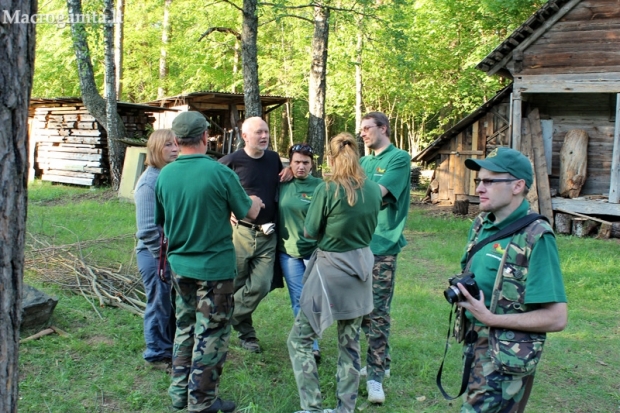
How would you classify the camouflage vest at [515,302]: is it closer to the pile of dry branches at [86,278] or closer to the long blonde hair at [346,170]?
the long blonde hair at [346,170]

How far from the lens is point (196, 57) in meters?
27.4

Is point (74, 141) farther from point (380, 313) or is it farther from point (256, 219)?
point (380, 313)

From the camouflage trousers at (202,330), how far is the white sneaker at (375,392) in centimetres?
124

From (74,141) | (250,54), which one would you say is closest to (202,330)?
(250,54)

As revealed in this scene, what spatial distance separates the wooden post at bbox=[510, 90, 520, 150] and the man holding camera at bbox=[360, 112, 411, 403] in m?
9.36

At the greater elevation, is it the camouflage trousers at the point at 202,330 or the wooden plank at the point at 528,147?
the wooden plank at the point at 528,147

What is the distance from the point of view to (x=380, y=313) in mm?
4539

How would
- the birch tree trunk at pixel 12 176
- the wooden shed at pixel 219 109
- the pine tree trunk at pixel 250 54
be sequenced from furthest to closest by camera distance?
the wooden shed at pixel 219 109 < the pine tree trunk at pixel 250 54 < the birch tree trunk at pixel 12 176

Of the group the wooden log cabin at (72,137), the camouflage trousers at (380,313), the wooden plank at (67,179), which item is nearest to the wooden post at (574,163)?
the camouflage trousers at (380,313)

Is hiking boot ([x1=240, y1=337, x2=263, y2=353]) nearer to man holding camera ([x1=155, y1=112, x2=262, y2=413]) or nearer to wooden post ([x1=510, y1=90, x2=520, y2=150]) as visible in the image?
man holding camera ([x1=155, y1=112, x2=262, y2=413])

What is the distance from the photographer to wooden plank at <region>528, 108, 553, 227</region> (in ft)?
43.5

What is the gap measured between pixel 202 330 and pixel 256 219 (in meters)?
1.33

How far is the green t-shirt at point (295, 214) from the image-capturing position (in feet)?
16.3

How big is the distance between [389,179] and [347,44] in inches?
910
